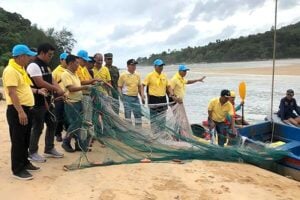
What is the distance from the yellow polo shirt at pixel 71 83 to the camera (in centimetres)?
645

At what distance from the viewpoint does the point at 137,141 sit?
667cm

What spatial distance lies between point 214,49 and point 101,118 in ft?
308

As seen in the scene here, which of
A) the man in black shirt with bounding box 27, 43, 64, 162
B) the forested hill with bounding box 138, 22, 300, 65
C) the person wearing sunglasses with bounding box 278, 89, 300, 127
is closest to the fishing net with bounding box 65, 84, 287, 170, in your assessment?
the man in black shirt with bounding box 27, 43, 64, 162

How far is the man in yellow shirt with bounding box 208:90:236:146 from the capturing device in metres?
8.23

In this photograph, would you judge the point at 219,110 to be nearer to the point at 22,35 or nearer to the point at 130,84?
the point at 130,84

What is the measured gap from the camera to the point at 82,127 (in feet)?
20.9

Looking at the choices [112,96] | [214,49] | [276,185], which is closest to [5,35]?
[112,96]

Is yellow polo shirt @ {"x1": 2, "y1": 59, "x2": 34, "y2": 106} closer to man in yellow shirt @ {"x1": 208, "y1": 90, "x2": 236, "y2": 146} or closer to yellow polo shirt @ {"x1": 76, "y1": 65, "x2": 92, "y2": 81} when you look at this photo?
yellow polo shirt @ {"x1": 76, "y1": 65, "x2": 92, "y2": 81}

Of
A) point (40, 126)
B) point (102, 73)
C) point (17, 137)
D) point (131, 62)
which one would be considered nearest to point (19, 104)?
point (17, 137)

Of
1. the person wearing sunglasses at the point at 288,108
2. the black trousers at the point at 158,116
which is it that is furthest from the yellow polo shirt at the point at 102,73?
the person wearing sunglasses at the point at 288,108

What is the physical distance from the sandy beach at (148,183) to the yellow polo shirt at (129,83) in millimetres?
2182

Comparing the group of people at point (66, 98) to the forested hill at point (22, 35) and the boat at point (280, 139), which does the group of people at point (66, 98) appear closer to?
the boat at point (280, 139)

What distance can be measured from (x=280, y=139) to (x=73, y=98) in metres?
5.02

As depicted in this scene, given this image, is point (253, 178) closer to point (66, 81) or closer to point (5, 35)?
point (66, 81)
